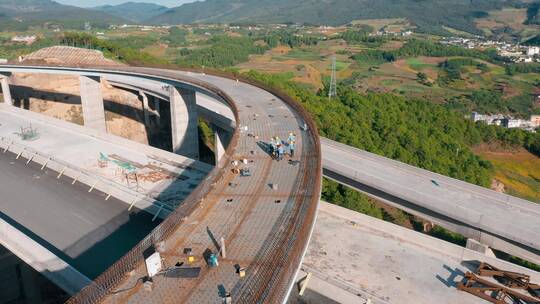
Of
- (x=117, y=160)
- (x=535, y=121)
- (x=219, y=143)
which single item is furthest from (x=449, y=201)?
(x=535, y=121)

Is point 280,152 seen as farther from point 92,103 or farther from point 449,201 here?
point 92,103

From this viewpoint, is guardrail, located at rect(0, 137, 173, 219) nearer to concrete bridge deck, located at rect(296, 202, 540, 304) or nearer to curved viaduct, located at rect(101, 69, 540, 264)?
concrete bridge deck, located at rect(296, 202, 540, 304)

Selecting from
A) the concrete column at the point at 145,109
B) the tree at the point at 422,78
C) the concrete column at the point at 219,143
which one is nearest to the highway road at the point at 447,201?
the concrete column at the point at 219,143

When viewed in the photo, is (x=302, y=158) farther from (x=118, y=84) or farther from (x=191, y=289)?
(x=118, y=84)

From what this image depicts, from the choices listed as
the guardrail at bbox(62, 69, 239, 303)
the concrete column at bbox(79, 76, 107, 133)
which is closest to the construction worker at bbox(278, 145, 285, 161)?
the guardrail at bbox(62, 69, 239, 303)

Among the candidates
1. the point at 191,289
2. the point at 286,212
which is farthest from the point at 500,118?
the point at 191,289
